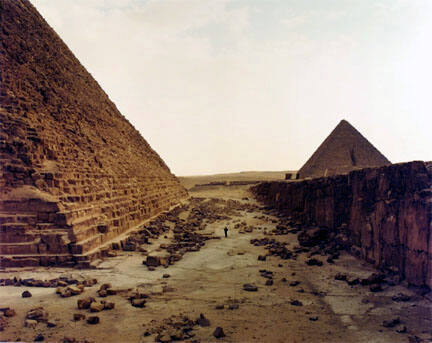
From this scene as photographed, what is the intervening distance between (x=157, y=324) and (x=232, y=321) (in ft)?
2.93

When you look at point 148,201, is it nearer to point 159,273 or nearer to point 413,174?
point 159,273

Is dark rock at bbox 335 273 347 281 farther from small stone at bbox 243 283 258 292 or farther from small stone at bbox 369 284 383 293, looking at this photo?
small stone at bbox 243 283 258 292

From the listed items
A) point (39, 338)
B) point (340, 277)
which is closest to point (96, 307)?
point (39, 338)

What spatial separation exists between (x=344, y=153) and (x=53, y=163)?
70.5ft

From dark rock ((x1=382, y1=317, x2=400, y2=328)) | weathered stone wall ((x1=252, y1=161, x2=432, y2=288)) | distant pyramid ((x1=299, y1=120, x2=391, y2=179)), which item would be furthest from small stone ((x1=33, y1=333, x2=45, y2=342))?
distant pyramid ((x1=299, y1=120, x2=391, y2=179))

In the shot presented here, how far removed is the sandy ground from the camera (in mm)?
3828

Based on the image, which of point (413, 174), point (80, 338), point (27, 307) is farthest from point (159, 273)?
point (413, 174)

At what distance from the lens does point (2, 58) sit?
33.5 feet

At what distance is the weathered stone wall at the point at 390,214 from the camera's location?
15.6 feet

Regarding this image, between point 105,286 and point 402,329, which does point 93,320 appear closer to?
point 105,286

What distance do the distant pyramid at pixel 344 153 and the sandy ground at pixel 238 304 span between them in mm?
19173

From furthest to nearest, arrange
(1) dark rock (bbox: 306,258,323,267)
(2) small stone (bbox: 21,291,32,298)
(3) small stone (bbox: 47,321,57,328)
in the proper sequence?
(1) dark rock (bbox: 306,258,323,267), (2) small stone (bbox: 21,291,32,298), (3) small stone (bbox: 47,321,57,328)

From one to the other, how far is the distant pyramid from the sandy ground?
62.9 ft

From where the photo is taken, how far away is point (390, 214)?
570 centimetres
